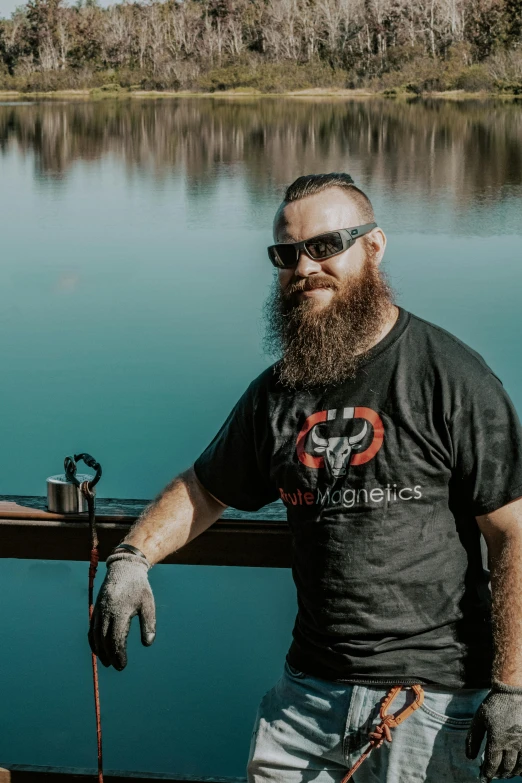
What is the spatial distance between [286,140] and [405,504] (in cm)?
2685

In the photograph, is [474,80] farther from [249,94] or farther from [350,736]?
[350,736]

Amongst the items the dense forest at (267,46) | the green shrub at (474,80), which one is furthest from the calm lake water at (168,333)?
the dense forest at (267,46)

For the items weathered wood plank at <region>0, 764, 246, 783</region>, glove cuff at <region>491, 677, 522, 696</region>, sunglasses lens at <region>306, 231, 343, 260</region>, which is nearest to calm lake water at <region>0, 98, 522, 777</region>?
weathered wood plank at <region>0, 764, 246, 783</region>

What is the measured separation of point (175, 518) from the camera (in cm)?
192

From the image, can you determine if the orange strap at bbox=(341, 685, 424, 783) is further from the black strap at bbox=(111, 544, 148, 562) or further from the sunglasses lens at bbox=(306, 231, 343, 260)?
the sunglasses lens at bbox=(306, 231, 343, 260)

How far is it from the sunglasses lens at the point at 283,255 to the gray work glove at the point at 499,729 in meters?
0.72

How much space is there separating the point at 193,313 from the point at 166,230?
5.65 metres

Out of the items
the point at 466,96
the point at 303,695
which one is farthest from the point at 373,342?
the point at 466,96

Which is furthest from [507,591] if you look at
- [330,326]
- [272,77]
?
[272,77]

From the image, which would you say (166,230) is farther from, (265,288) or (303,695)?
(303,695)

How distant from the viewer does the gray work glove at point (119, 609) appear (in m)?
1.82

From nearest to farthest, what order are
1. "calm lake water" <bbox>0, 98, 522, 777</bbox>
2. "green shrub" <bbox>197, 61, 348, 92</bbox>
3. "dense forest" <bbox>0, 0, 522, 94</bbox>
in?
"calm lake water" <bbox>0, 98, 522, 777</bbox>
"dense forest" <bbox>0, 0, 522, 94</bbox>
"green shrub" <bbox>197, 61, 348, 92</bbox>

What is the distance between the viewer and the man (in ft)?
5.36

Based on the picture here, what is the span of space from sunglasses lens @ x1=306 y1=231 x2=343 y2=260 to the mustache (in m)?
0.04
